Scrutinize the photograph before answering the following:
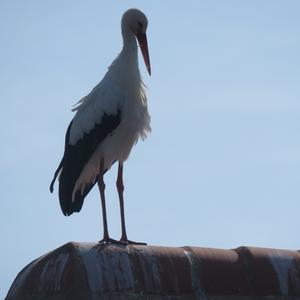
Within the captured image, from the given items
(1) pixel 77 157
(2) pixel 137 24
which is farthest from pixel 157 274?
(2) pixel 137 24

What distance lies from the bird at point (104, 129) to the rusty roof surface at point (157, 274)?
256cm

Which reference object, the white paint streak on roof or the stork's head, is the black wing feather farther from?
the white paint streak on roof

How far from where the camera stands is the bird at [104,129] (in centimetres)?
798

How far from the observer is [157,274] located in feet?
16.3

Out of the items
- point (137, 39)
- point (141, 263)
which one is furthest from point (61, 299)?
point (137, 39)

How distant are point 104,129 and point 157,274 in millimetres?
3255

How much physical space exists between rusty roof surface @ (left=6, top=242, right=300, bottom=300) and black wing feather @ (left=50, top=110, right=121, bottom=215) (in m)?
2.79

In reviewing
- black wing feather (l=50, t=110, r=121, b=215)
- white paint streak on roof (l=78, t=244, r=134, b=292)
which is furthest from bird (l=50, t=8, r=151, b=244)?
white paint streak on roof (l=78, t=244, r=134, b=292)

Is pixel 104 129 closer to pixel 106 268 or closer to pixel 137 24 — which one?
pixel 137 24

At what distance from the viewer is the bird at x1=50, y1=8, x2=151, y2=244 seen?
7.98 metres

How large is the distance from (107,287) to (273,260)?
132 cm

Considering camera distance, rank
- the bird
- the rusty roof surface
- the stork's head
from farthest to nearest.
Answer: the stork's head < the bird < the rusty roof surface

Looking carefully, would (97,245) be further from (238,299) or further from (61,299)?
(238,299)

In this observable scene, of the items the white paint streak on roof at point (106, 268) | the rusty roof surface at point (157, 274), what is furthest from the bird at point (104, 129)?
the white paint streak on roof at point (106, 268)
